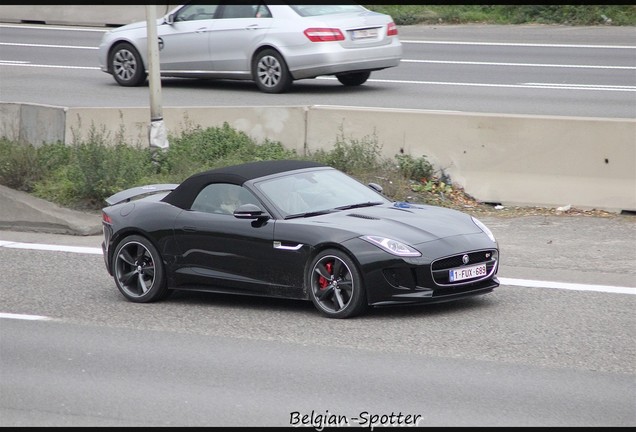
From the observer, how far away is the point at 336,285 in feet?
31.8

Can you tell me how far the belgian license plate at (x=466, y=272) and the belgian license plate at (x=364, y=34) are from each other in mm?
10658

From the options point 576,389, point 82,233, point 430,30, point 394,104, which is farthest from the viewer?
point 430,30

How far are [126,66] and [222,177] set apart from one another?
12.3 m

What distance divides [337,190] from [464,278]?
1.67 metres

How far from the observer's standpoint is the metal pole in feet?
50.1

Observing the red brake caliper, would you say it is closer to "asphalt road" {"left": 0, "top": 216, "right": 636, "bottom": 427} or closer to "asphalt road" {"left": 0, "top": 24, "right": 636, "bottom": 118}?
"asphalt road" {"left": 0, "top": 216, "right": 636, "bottom": 427}

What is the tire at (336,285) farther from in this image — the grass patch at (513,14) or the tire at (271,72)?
the grass patch at (513,14)

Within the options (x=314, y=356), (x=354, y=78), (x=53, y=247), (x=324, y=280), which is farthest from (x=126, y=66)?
(x=314, y=356)

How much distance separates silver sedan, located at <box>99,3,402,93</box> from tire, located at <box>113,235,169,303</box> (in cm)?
959

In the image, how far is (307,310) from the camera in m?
10.2

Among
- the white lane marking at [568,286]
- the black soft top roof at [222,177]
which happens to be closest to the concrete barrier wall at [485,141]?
the white lane marking at [568,286]

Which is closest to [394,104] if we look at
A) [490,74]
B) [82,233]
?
[490,74]

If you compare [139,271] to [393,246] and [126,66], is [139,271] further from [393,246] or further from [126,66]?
[126,66]

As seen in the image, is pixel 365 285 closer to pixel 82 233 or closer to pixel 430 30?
pixel 82 233
